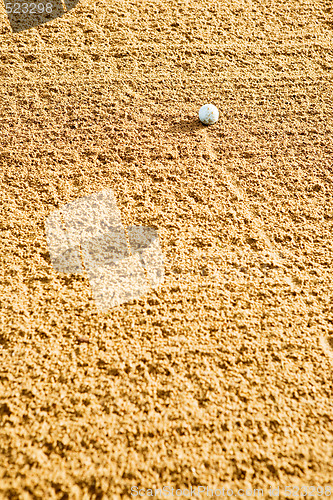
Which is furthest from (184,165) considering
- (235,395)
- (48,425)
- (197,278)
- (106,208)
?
(48,425)

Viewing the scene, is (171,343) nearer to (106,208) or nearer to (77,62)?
(106,208)

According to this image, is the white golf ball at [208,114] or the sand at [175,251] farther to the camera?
the white golf ball at [208,114]

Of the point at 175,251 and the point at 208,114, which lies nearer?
the point at 175,251

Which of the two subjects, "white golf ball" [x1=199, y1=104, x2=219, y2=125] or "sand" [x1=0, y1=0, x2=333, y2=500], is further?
"white golf ball" [x1=199, y1=104, x2=219, y2=125]

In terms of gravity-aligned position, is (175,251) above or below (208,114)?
below
